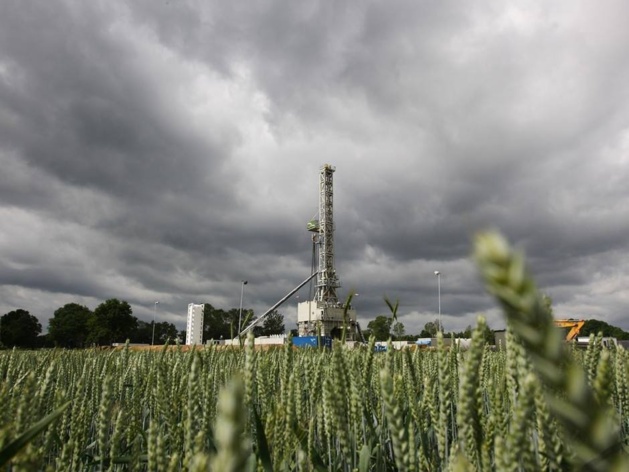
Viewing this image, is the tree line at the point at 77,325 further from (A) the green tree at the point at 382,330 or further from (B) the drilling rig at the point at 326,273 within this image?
(A) the green tree at the point at 382,330

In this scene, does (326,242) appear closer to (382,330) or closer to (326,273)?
(326,273)

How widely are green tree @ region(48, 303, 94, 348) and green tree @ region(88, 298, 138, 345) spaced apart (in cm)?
263

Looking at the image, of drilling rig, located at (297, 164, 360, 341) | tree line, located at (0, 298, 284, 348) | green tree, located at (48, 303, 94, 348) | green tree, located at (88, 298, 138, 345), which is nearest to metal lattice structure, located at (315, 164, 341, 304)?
drilling rig, located at (297, 164, 360, 341)

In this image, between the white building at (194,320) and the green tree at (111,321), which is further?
the green tree at (111,321)

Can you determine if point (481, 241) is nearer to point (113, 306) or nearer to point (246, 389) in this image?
point (246, 389)

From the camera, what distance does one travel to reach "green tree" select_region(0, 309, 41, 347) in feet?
251

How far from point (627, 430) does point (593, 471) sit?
13.2 feet

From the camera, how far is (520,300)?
39 cm

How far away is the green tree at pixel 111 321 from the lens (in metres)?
76.8

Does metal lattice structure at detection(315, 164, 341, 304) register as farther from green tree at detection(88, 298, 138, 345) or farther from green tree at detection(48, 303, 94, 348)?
green tree at detection(48, 303, 94, 348)

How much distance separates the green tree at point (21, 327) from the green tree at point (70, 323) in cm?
263

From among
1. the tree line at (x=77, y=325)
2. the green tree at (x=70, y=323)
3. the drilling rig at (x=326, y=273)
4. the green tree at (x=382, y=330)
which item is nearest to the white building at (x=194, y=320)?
the tree line at (x=77, y=325)

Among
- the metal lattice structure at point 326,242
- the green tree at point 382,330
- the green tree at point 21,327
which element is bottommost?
the green tree at point 382,330

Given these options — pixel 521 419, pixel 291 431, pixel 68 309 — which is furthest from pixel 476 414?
pixel 68 309
